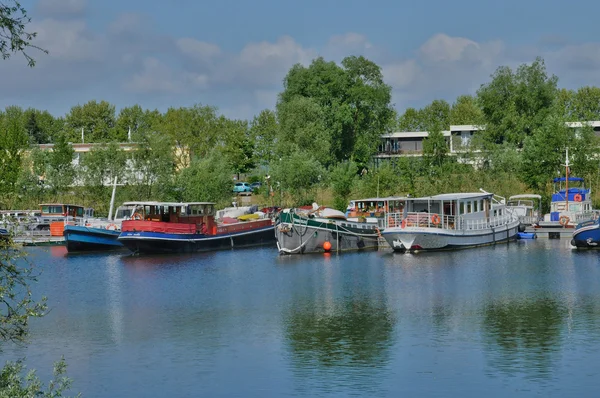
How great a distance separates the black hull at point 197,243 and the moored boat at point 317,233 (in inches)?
268

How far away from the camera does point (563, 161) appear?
87.3 metres

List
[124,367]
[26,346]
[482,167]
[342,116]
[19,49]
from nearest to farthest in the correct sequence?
[19,49] < [124,367] < [26,346] < [482,167] < [342,116]

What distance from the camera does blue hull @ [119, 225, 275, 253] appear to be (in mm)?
64500

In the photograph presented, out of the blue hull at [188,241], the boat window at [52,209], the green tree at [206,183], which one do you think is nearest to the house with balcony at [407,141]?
the green tree at [206,183]

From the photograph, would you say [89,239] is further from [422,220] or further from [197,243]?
[422,220]

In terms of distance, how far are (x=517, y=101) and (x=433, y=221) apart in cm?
4672

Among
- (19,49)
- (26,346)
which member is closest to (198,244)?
(26,346)

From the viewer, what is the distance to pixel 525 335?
33.7 metres

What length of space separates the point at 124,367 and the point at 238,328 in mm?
6984

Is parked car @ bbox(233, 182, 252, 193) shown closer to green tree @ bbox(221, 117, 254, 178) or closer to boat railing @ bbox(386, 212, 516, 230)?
green tree @ bbox(221, 117, 254, 178)


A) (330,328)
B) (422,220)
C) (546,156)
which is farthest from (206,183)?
(330,328)

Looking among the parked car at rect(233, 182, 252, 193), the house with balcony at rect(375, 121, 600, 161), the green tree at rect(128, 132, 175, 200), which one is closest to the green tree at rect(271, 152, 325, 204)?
the green tree at rect(128, 132, 175, 200)

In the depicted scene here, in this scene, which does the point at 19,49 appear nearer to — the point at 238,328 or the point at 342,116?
the point at 238,328

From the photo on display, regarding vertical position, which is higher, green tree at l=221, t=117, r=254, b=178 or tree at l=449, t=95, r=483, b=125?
tree at l=449, t=95, r=483, b=125
